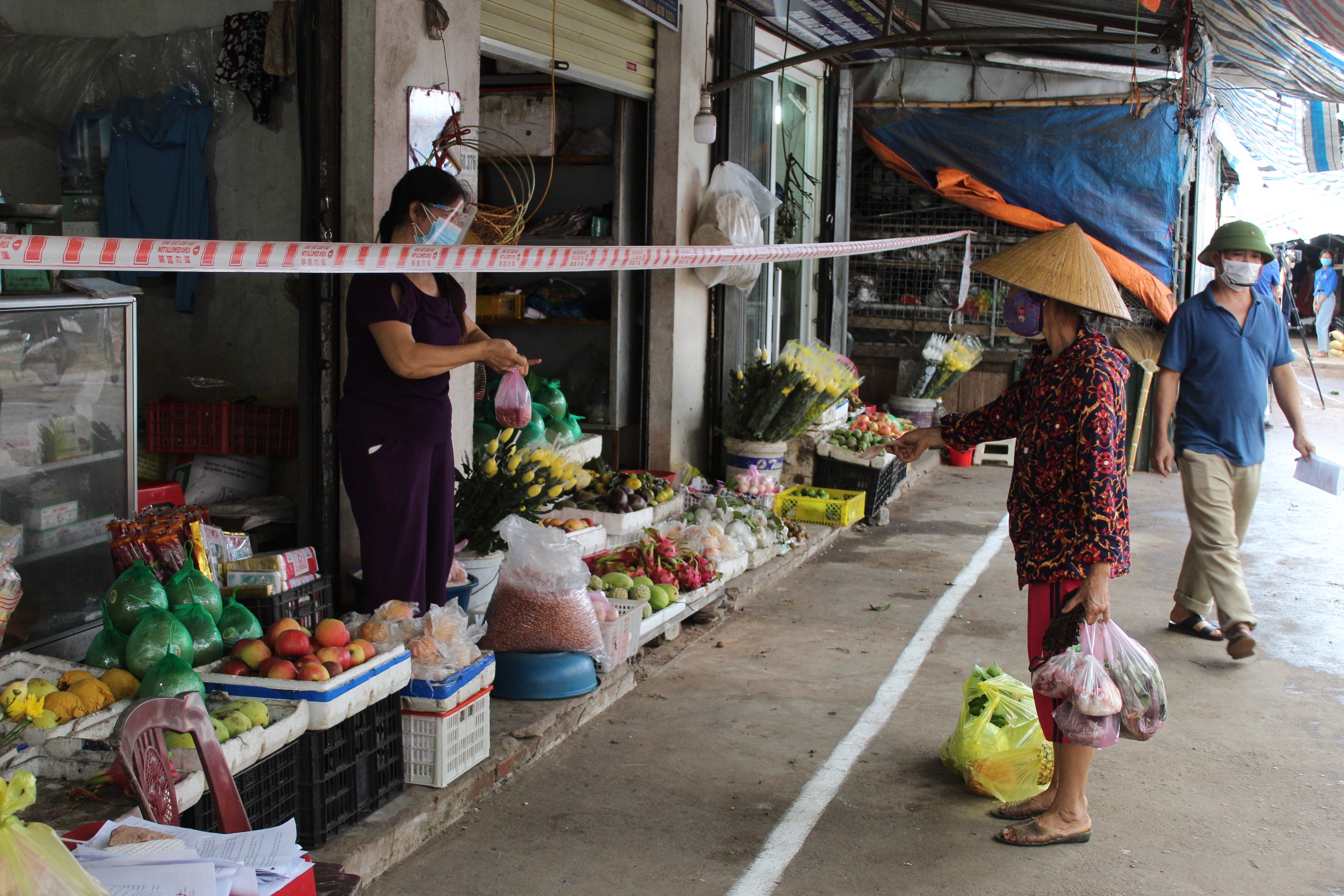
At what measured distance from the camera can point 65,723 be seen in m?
2.89

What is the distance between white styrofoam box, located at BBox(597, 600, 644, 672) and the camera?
188 inches

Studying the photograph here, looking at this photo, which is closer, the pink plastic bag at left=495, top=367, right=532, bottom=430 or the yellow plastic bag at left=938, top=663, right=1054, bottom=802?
the yellow plastic bag at left=938, top=663, right=1054, bottom=802

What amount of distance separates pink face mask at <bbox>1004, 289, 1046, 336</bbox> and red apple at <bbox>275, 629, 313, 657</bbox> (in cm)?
236

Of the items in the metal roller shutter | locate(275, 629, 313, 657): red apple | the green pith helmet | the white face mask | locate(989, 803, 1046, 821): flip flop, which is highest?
the metal roller shutter

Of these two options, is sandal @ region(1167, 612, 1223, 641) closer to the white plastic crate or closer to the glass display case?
the white plastic crate

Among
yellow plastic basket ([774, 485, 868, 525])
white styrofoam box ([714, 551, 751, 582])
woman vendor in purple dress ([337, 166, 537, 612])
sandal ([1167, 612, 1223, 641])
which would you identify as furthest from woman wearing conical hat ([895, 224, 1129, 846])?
yellow plastic basket ([774, 485, 868, 525])

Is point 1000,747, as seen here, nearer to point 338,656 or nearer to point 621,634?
point 621,634

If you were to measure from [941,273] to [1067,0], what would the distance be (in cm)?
344

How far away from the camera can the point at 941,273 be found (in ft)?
39.8

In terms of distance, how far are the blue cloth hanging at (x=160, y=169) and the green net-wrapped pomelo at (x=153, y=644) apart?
2.60 metres

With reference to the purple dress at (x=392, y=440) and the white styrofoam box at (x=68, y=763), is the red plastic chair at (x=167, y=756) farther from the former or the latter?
the purple dress at (x=392, y=440)

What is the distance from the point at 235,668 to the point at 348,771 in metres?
0.44

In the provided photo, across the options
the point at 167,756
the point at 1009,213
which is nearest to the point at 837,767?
the point at 167,756

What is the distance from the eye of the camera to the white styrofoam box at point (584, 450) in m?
6.89
